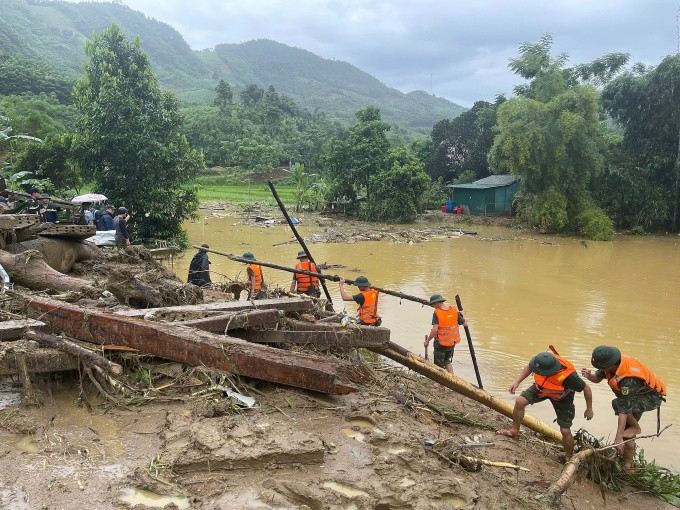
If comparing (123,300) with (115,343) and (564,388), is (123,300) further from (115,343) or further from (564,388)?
(564,388)

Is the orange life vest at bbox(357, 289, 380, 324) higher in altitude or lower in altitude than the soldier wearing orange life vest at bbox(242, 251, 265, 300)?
lower

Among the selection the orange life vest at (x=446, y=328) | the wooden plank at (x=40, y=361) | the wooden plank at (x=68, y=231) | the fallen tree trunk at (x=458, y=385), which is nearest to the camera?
the wooden plank at (x=40, y=361)

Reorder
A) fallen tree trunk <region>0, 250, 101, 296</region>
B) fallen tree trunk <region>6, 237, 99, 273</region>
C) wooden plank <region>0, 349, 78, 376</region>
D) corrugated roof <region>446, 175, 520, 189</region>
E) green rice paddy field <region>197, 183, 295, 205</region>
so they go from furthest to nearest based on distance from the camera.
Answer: green rice paddy field <region>197, 183, 295, 205</region> < corrugated roof <region>446, 175, 520, 189</region> < fallen tree trunk <region>6, 237, 99, 273</region> < fallen tree trunk <region>0, 250, 101, 296</region> < wooden plank <region>0, 349, 78, 376</region>

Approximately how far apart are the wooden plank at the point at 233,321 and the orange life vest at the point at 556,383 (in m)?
2.77

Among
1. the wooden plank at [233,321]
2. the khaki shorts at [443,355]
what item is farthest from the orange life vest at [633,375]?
the wooden plank at [233,321]

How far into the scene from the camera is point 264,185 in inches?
1928

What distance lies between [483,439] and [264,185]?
149 ft

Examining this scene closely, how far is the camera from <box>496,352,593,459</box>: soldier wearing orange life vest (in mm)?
5133

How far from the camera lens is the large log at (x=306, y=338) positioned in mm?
5035

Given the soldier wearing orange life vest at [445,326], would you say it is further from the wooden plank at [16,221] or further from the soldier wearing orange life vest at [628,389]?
the wooden plank at [16,221]

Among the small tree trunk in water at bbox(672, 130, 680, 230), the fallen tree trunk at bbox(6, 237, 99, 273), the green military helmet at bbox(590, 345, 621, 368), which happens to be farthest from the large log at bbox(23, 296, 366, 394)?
the small tree trunk in water at bbox(672, 130, 680, 230)

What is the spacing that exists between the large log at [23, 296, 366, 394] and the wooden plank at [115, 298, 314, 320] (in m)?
0.30

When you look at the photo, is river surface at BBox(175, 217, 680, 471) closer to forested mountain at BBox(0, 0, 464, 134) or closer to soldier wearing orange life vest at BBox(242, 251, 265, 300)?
soldier wearing orange life vest at BBox(242, 251, 265, 300)

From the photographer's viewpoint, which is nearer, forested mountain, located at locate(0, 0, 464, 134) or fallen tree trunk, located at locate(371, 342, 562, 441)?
fallen tree trunk, located at locate(371, 342, 562, 441)
